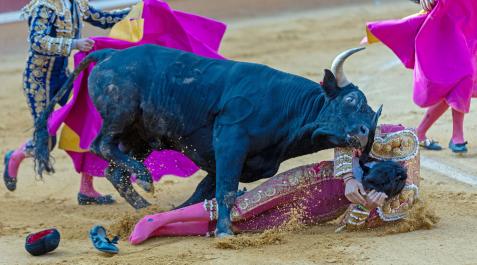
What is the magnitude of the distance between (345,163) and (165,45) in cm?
151

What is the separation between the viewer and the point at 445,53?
5.94 m

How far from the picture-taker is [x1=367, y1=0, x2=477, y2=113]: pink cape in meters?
5.92

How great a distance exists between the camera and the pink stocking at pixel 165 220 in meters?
4.57

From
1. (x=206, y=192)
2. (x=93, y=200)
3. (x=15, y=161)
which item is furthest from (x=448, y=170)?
(x=15, y=161)

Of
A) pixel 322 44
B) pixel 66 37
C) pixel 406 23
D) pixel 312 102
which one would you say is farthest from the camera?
pixel 322 44

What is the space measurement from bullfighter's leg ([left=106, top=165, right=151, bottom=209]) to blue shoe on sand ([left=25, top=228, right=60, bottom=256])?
569 millimetres

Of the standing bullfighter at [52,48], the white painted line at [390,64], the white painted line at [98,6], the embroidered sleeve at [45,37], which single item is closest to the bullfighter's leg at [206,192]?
the standing bullfighter at [52,48]

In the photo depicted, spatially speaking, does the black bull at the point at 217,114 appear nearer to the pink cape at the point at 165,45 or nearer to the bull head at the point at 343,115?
the bull head at the point at 343,115

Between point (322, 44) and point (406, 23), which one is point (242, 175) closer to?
point (406, 23)

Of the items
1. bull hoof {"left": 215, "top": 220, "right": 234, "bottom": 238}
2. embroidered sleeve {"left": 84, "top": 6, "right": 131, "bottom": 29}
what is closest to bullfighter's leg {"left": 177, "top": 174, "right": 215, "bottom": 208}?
bull hoof {"left": 215, "top": 220, "right": 234, "bottom": 238}

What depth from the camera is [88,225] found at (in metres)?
5.12

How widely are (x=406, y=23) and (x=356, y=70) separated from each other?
2.78 meters

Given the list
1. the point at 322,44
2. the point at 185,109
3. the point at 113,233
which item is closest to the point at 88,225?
the point at 113,233

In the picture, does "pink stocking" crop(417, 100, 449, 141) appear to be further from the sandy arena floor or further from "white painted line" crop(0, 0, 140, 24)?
"white painted line" crop(0, 0, 140, 24)
